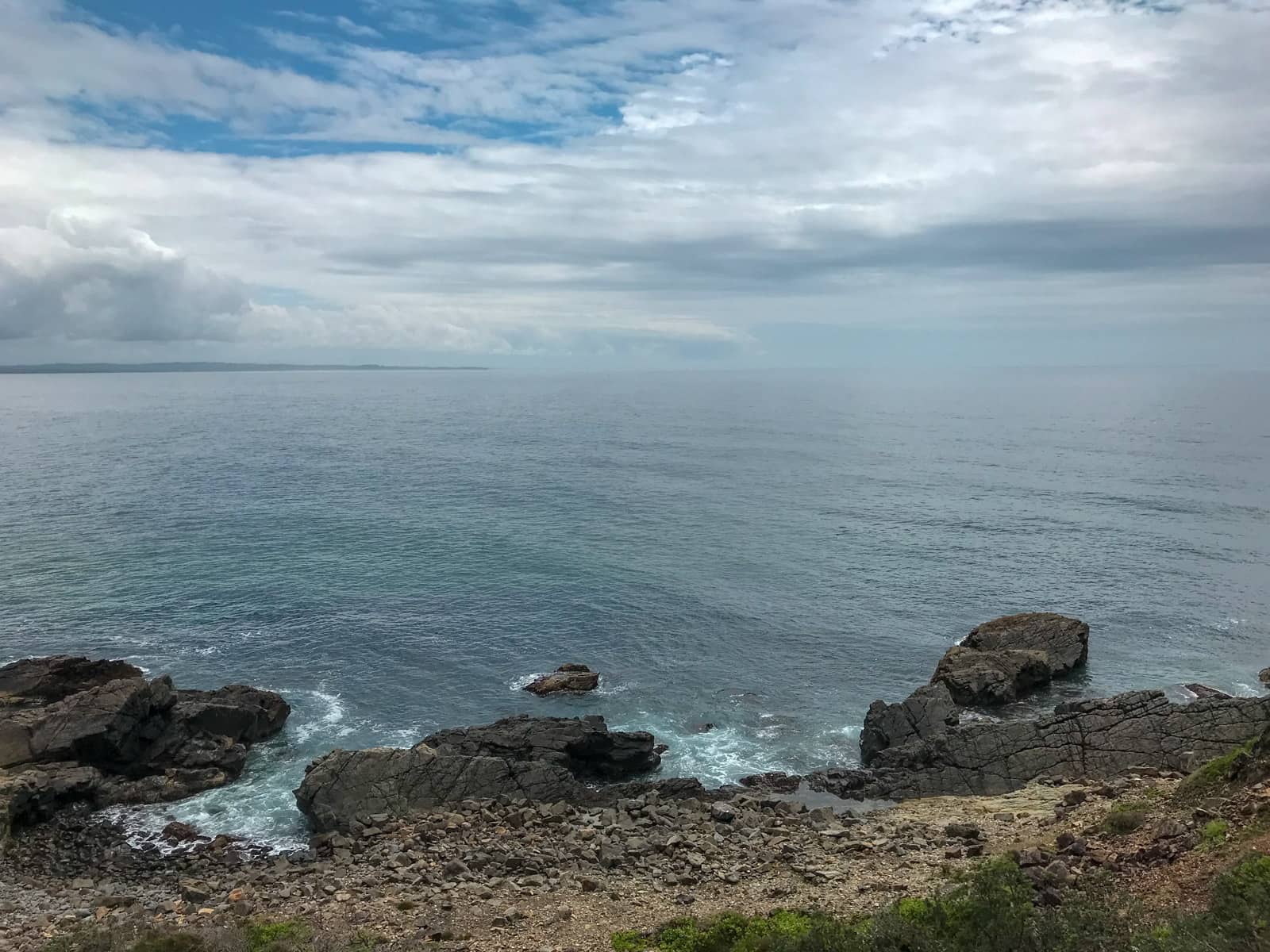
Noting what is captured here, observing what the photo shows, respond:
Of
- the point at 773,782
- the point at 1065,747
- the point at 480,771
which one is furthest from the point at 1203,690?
the point at 480,771

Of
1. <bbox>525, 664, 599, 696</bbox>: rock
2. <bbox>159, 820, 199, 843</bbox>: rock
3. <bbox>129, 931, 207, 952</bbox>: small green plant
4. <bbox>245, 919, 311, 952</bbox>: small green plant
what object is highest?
<bbox>129, 931, 207, 952</bbox>: small green plant

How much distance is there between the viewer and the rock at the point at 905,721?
46812 mm

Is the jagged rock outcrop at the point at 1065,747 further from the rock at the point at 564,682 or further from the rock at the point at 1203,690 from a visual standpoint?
the rock at the point at 564,682

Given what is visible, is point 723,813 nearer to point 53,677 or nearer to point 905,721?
point 905,721

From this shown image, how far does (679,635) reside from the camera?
214 ft

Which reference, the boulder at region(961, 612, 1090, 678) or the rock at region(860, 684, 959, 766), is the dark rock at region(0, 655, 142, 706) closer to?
the rock at region(860, 684, 959, 766)

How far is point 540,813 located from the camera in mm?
38344

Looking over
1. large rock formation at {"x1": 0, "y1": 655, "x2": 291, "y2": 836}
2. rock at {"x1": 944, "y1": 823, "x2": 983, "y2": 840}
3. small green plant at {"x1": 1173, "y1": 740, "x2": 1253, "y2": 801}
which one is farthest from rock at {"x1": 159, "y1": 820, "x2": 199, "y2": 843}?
small green plant at {"x1": 1173, "y1": 740, "x2": 1253, "y2": 801}

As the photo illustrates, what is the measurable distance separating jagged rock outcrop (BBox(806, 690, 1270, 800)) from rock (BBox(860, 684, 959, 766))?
2131mm

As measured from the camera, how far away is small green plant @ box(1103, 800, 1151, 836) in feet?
94.7

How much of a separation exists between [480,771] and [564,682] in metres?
14.6

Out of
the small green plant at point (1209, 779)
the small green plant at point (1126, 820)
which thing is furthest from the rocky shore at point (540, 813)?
the small green plant at point (1209, 779)

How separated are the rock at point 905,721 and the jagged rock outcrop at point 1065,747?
213 cm

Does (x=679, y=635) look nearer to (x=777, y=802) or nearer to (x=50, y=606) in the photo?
(x=777, y=802)
